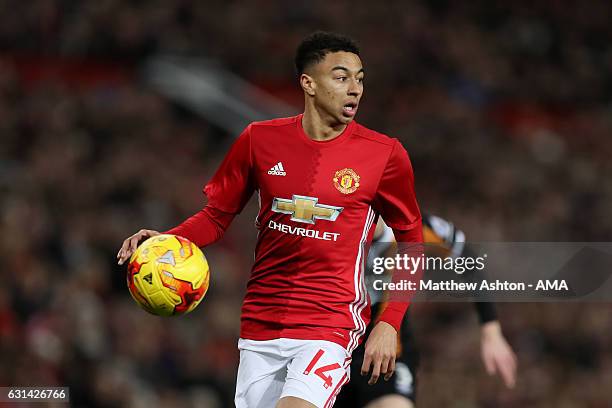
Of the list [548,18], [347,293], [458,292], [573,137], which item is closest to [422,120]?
[573,137]

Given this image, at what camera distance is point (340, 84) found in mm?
4742

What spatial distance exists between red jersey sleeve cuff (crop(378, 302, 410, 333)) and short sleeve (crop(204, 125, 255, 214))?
868 mm

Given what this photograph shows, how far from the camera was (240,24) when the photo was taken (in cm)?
1503

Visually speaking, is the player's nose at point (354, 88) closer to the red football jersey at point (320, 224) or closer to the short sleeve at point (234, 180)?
the red football jersey at point (320, 224)

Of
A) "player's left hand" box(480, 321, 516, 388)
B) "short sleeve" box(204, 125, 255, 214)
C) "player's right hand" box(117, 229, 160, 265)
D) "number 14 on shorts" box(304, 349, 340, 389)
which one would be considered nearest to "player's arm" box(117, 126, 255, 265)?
"short sleeve" box(204, 125, 255, 214)

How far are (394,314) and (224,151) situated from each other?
961 centimetres

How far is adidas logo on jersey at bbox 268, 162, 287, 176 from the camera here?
4.81 meters

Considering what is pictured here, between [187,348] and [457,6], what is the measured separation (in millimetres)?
9279

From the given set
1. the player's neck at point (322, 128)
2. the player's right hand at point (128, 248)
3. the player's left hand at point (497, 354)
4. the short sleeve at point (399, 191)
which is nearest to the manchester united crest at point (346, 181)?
the short sleeve at point (399, 191)

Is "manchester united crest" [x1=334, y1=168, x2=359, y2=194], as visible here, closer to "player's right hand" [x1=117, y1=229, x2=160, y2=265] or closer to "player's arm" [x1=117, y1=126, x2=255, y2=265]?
"player's arm" [x1=117, y1=126, x2=255, y2=265]

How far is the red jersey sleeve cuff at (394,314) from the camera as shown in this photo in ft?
15.0

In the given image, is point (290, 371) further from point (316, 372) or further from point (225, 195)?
point (225, 195)

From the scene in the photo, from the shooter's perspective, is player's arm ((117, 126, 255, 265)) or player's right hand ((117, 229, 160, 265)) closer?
player's right hand ((117, 229, 160, 265))

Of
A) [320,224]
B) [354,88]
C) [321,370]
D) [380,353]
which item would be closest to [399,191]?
[320,224]
